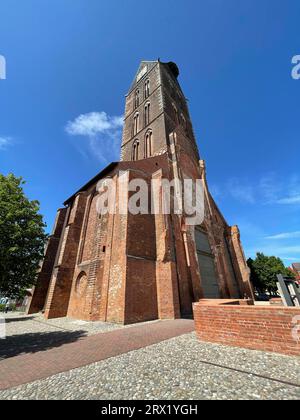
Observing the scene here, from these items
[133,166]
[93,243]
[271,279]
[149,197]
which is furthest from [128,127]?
[271,279]

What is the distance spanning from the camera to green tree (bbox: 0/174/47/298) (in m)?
7.12

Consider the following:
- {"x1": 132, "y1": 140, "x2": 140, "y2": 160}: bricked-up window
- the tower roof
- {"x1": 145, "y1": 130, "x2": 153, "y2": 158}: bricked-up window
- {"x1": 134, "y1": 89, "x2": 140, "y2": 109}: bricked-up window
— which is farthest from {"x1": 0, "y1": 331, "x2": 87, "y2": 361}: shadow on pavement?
the tower roof

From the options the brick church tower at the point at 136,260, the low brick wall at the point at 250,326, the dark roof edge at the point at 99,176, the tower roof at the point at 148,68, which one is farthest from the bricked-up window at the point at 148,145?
the low brick wall at the point at 250,326

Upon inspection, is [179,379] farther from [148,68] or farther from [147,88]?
[148,68]

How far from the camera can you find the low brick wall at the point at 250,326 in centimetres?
442

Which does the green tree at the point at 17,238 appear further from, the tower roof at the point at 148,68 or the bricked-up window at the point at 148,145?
the tower roof at the point at 148,68

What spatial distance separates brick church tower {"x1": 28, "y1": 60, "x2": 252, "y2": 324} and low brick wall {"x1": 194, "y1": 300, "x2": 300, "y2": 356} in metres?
4.73

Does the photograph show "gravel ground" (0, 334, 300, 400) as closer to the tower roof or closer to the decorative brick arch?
the decorative brick arch

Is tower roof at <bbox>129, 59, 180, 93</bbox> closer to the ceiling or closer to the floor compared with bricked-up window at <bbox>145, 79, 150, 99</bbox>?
closer to the ceiling

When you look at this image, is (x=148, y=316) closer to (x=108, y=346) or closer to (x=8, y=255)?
(x=108, y=346)

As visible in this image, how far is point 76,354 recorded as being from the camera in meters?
5.23

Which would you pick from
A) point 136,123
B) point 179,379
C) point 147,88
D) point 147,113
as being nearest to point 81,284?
point 179,379

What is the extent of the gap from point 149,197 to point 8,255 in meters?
9.42

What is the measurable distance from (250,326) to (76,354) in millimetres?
4978
